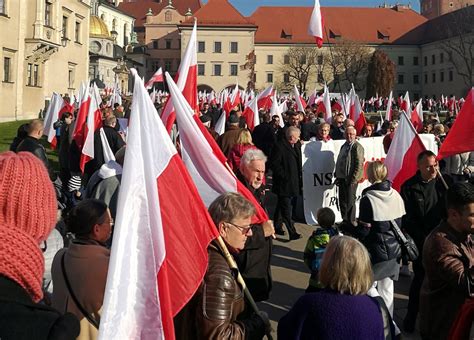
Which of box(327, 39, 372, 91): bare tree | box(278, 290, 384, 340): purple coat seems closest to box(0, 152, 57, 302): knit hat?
box(278, 290, 384, 340): purple coat

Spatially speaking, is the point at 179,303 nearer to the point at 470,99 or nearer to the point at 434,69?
the point at 470,99

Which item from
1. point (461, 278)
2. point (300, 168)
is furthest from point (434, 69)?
point (461, 278)

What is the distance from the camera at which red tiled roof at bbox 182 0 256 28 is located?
84.8 metres

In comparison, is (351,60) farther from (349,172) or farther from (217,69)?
(349,172)

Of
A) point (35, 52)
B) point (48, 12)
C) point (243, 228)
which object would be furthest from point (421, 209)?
point (48, 12)

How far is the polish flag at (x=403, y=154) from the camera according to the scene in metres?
7.28

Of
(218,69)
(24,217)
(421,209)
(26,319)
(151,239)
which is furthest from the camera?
(218,69)

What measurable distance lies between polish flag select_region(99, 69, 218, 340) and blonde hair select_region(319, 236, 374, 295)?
2.20 ft

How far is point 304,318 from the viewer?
274 cm

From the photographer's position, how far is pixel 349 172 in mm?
8820

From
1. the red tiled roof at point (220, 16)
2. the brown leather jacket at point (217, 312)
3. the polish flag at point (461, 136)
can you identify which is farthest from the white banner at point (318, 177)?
the red tiled roof at point (220, 16)

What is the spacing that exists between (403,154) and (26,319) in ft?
21.5

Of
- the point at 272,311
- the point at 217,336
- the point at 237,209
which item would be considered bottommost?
the point at 272,311

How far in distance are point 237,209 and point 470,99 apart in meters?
4.51
